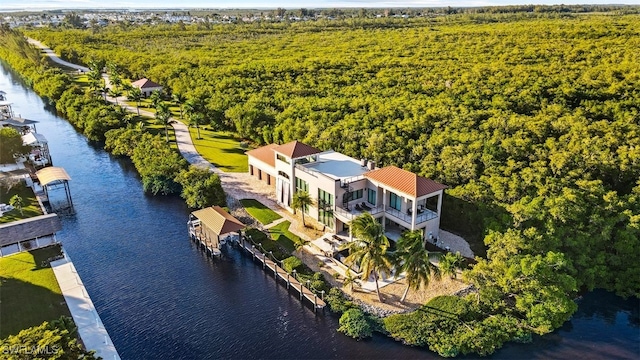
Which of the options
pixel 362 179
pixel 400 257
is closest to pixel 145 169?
pixel 362 179

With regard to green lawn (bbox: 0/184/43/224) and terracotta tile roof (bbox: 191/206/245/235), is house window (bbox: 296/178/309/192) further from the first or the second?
green lawn (bbox: 0/184/43/224)

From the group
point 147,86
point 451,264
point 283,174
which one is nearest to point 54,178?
point 283,174

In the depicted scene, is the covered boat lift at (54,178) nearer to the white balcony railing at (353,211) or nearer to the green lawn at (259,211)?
the green lawn at (259,211)

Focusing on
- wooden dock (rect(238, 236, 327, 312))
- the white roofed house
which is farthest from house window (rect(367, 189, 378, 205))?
wooden dock (rect(238, 236, 327, 312))

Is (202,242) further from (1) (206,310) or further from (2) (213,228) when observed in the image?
(1) (206,310)

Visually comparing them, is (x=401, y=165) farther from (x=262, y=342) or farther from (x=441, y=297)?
(x=262, y=342)

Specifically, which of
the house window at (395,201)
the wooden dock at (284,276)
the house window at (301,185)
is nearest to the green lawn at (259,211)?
the house window at (301,185)
